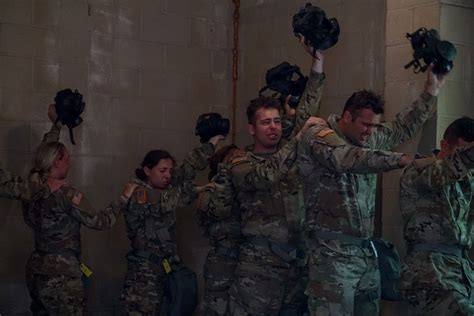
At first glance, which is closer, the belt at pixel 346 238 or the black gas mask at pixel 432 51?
the belt at pixel 346 238

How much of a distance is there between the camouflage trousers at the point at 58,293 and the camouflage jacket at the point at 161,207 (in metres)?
0.52

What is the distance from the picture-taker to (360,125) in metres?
4.85

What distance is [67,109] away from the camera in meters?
6.41

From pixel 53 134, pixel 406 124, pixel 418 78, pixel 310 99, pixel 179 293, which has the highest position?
pixel 418 78

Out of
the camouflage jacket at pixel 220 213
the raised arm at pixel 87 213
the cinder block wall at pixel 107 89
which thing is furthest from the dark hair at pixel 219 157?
the cinder block wall at pixel 107 89

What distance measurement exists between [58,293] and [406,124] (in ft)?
7.76

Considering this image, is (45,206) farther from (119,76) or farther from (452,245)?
(452,245)

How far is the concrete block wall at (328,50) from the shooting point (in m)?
6.15

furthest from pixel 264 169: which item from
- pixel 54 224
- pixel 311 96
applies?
pixel 54 224

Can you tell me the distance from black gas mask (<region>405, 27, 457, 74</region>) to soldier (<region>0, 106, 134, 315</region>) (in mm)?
2157

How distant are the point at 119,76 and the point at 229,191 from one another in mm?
1819

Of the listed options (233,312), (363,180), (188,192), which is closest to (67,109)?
(188,192)

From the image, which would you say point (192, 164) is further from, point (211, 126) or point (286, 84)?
point (286, 84)

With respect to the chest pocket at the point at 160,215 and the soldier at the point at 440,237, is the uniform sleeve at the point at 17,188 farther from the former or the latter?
the soldier at the point at 440,237
